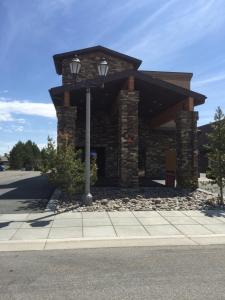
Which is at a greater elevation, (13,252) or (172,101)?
(172,101)

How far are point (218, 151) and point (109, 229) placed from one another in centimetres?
660

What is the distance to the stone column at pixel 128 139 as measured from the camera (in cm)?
1789

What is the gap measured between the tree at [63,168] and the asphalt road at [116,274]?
6.60 metres

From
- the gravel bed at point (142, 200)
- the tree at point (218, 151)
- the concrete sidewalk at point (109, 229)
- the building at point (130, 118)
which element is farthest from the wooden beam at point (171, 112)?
the concrete sidewalk at point (109, 229)

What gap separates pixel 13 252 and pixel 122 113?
11.0 metres

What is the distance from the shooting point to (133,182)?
1792cm

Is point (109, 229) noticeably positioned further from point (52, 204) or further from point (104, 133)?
point (104, 133)

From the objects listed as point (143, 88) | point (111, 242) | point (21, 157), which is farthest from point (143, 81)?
point (21, 157)

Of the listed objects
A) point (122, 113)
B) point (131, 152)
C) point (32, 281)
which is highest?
point (122, 113)

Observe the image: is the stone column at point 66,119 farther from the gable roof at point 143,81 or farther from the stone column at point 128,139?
the stone column at point 128,139

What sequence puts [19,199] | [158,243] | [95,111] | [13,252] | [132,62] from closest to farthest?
[13,252] < [158,243] < [19,199] < [95,111] < [132,62]

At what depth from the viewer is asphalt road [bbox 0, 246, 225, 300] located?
5.50 m

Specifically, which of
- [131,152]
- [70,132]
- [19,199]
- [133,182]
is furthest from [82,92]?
[19,199]

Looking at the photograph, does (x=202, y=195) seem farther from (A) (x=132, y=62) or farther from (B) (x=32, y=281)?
(A) (x=132, y=62)
